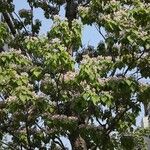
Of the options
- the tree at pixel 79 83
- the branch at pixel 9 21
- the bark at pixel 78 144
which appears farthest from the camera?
the branch at pixel 9 21

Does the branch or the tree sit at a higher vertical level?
the branch

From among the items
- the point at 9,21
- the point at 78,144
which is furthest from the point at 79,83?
the point at 9,21

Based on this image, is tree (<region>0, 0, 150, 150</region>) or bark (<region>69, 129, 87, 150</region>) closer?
tree (<region>0, 0, 150, 150</region>)

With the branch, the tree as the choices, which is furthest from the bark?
the branch

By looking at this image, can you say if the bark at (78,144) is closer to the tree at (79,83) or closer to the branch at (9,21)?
the tree at (79,83)

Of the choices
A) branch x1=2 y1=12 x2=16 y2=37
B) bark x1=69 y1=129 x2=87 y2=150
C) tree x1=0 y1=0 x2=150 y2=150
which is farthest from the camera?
branch x1=2 y1=12 x2=16 y2=37

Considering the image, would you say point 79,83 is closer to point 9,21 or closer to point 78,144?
point 78,144

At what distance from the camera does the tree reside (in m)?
12.0

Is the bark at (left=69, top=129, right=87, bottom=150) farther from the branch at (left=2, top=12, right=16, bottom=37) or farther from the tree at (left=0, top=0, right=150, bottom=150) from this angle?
the branch at (left=2, top=12, right=16, bottom=37)

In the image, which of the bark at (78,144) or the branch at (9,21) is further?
the branch at (9,21)

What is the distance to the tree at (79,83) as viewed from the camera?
473 inches

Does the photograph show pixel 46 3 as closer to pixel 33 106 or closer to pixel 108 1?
pixel 108 1

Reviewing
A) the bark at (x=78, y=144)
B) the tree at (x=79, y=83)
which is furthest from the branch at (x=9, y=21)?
the bark at (x=78, y=144)

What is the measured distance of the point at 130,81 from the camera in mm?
12234
